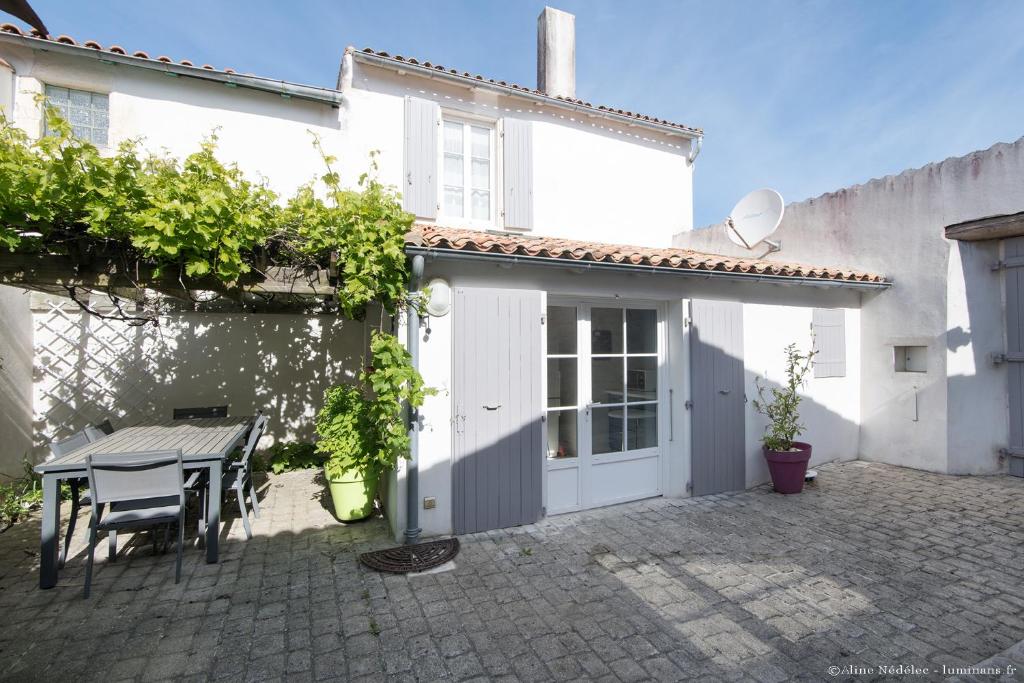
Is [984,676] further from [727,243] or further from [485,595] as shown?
[727,243]

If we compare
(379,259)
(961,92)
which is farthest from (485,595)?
(961,92)

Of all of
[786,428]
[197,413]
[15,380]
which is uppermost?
[15,380]

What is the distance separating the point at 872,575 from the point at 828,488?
2.27m

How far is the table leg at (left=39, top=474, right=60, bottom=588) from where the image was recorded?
11.2 ft

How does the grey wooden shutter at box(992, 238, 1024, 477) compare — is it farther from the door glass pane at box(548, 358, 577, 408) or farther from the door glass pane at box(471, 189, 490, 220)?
the door glass pane at box(471, 189, 490, 220)

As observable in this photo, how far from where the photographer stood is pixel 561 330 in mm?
4934

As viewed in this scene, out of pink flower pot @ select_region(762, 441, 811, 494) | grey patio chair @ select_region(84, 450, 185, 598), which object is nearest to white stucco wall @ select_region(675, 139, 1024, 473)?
pink flower pot @ select_region(762, 441, 811, 494)

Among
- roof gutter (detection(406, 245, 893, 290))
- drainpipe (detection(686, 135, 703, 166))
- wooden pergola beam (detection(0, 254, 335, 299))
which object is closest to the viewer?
wooden pergola beam (detection(0, 254, 335, 299))

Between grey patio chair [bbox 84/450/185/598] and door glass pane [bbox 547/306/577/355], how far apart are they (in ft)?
11.0

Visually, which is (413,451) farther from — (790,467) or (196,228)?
(790,467)

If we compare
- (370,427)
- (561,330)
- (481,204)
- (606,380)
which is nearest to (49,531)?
(370,427)

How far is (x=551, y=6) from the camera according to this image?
8414 mm

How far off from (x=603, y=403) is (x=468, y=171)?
420 cm

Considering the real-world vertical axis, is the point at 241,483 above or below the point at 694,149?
below
